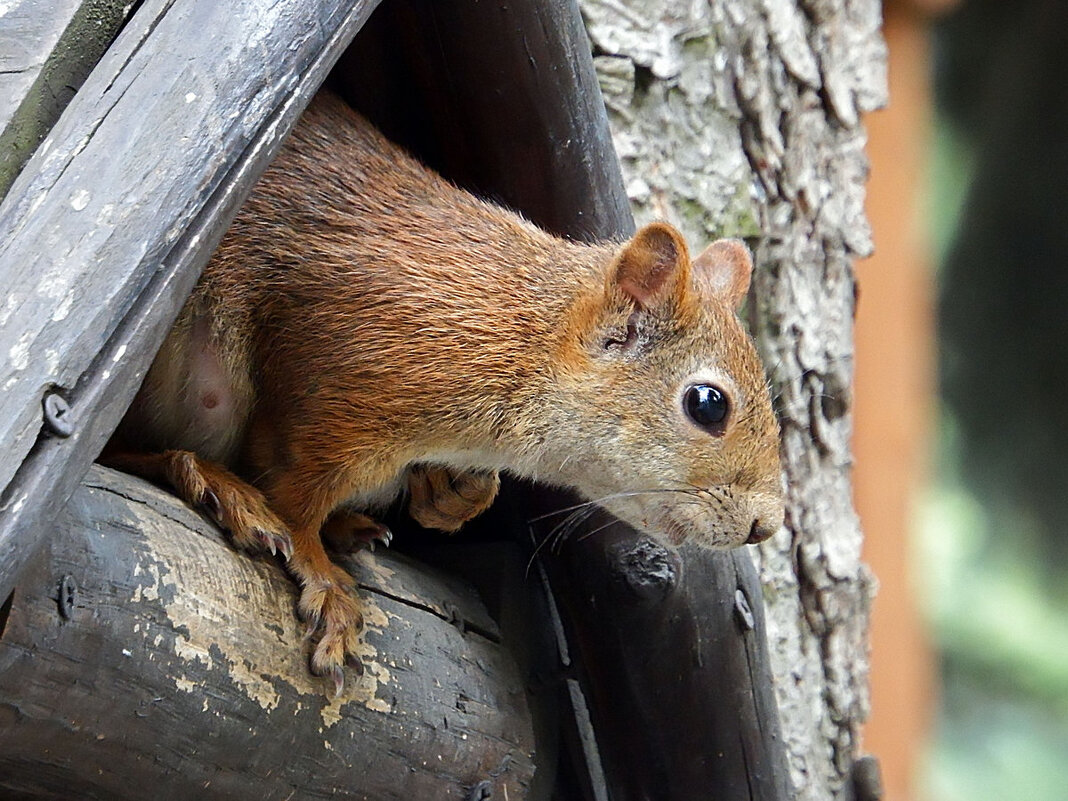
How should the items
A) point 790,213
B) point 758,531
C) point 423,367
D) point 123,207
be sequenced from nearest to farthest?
1. point 123,207
2. point 423,367
3. point 758,531
4. point 790,213

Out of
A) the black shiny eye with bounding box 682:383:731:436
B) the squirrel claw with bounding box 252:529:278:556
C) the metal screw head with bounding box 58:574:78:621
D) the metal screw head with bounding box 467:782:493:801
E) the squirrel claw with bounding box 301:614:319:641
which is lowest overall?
the metal screw head with bounding box 467:782:493:801

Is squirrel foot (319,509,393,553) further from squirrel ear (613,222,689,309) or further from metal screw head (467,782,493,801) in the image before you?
squirrel ear (613,222,689,309)

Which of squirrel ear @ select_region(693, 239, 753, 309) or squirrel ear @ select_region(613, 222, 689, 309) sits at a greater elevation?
squirrel ear @ select_region(693, 239, 753, 309)

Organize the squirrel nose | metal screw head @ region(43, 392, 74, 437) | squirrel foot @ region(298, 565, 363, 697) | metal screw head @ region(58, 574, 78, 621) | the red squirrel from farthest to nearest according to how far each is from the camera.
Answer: the squirrel nose, the red squirrel, squirrel foot @ region(298, 565, 363, 697), metal screw head @ region(58, 574, 78, 621), metal screw head @ region(43, 392, 74, 437)

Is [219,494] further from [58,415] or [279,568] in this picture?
[58,415]

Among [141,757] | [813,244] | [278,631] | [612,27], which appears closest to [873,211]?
→ [813,244]

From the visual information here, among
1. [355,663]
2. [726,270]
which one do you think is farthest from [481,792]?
[726,270]

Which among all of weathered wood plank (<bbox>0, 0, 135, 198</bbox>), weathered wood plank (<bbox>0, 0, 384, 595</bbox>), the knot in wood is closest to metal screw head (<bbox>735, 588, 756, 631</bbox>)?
the knot in wood
